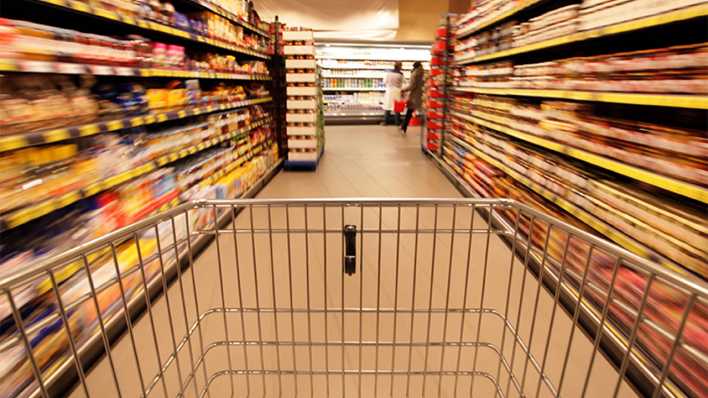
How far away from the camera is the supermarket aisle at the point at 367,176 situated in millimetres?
4242

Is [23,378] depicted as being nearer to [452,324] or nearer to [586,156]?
[452,324]

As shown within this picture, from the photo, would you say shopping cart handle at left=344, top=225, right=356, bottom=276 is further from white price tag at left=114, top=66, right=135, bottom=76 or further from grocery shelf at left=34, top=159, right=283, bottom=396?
white price tag at left=114, top=66, right=135, bottom=76

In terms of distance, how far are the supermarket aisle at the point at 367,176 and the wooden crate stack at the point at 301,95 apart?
1.06ft

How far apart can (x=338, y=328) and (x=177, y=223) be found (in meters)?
1.31

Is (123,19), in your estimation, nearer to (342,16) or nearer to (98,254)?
(98,254)

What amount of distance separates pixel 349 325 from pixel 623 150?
1541mm

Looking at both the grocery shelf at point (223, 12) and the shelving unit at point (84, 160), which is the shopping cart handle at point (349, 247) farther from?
the grocery shelf at point (223, 12)

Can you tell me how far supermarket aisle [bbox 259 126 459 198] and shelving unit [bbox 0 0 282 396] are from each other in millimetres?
1455

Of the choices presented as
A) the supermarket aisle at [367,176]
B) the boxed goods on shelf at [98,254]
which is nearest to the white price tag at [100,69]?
the boxed goods on shelf at [98,254]

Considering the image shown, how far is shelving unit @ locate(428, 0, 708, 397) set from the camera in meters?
1.38

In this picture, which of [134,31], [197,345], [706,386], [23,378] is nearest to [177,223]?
[197,345]

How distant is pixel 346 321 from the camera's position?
1.91 m

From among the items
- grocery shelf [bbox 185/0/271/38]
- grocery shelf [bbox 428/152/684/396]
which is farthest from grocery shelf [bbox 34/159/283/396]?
grocery shelf [bbox 185/0/271/38]

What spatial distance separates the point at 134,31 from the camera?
8.32 feet
